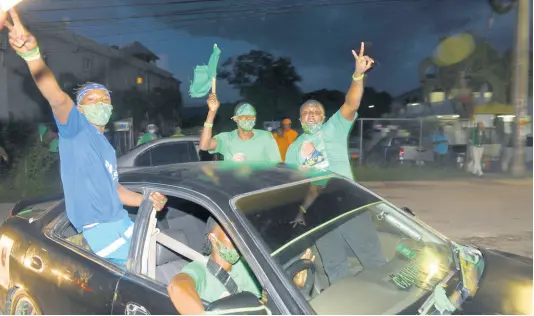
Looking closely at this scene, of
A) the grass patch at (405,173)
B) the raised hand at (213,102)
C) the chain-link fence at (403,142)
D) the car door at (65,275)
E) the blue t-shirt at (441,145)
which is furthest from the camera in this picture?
the chain-link fence at (403,142)

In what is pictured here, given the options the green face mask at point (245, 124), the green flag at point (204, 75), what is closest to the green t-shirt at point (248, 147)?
the green face mask at point (245, 124)

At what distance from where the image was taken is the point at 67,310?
2.49 metres

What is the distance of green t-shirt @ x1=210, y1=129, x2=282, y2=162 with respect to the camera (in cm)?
399

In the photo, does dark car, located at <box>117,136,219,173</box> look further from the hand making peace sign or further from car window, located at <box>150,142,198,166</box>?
the hand making peace sign

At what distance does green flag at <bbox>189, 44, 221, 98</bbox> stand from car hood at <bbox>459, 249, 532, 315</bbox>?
241 cm

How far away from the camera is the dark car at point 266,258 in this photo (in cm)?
211

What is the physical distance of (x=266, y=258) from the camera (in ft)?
6.65

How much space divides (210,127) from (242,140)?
1.04ft

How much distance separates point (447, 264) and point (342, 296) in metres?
0.72

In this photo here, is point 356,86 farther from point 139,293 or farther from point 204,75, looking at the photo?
point 139,293

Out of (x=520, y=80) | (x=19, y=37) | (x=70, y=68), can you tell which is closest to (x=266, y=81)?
(x=70, y=68)

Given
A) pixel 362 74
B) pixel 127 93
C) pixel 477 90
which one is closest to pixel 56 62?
pixel 127 93

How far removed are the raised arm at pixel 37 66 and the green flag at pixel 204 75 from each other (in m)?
1.44

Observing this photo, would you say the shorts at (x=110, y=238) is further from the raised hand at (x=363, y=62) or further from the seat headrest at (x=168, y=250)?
the raised hand at (x=363, y=62)
